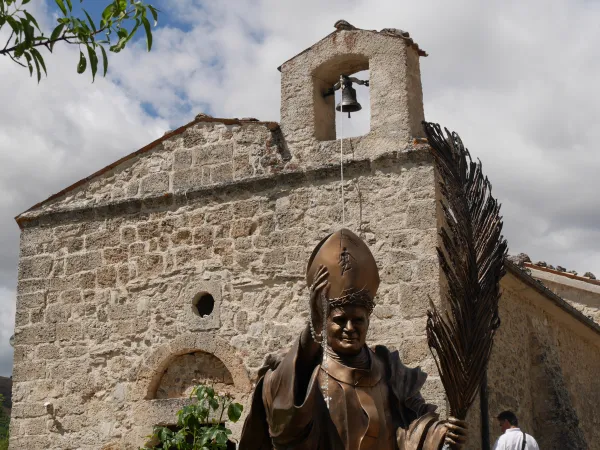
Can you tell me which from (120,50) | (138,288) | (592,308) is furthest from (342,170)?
(592,308)

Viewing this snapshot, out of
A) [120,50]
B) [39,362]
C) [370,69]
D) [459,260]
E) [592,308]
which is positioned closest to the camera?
[459,260]

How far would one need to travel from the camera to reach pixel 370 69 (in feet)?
30.1

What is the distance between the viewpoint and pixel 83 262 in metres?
9.94

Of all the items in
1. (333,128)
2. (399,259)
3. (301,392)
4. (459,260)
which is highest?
(333,128)

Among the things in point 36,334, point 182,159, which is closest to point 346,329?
point 182,159

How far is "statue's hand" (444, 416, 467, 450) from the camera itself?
4066 millimetres

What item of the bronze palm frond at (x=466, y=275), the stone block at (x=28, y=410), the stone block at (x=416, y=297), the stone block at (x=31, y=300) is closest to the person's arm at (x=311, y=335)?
the bronze palm frond at (x=466, y=275)

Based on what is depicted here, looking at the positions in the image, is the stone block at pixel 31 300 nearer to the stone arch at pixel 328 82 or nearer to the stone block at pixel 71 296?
the stone block at pixel 71 296

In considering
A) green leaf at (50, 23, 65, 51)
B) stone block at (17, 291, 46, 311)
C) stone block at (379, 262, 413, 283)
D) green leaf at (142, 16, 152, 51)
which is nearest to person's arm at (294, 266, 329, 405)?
green leaf at (142, 16, 152, 51)

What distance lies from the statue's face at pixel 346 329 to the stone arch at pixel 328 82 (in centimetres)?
490

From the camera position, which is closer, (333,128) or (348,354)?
(348,354)

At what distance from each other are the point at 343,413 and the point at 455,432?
0.55 m

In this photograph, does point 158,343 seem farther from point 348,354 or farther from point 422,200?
point 348,354

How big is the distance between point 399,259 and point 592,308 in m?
10.9
